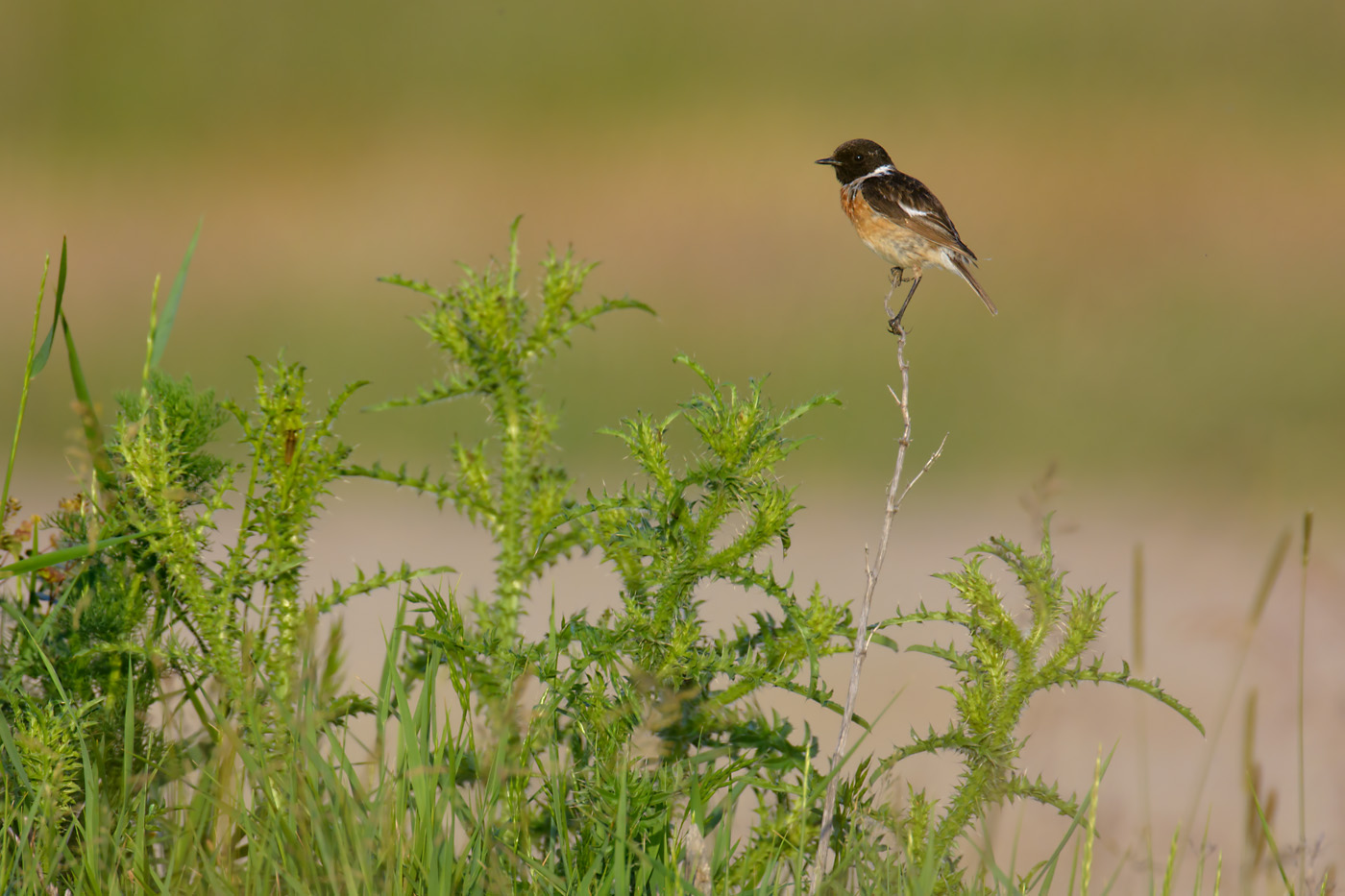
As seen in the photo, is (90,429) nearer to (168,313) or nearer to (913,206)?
(168,313)

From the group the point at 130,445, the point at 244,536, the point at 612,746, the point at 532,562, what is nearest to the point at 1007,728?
the point at 612,746

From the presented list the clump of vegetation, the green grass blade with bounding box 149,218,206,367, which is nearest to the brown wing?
the clump of vegetation

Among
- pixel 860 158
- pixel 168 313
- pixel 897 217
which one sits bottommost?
pixel 168 313

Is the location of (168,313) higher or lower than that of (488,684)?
higher

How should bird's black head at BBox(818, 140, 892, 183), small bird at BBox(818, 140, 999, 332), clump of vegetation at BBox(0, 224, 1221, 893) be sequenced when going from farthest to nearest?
1. bird's black head at BBox(818, 140, 892, 183)
2. small bird at BBox(818, 140, 999, 332)
3. clump of vegetation at BBox(0, 224, 1221, 893)

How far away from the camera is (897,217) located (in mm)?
2059

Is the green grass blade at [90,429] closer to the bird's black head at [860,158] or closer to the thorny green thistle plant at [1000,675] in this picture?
the thorny green thistle plant at [1000,675]

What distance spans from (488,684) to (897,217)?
1.15 metres

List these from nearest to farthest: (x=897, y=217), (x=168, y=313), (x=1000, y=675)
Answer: (x=1000, y=675) → (x=168, y=313) → (x=897, y=217)

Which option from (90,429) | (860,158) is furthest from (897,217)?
(90,429)

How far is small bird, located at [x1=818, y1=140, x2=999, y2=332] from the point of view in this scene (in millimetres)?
2031

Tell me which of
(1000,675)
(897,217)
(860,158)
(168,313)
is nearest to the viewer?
(1000,675)

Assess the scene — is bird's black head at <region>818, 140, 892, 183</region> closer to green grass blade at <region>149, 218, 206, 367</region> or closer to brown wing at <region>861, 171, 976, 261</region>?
brown wing at <region>861, 171, 976, 261</region>

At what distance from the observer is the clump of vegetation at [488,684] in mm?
1278
